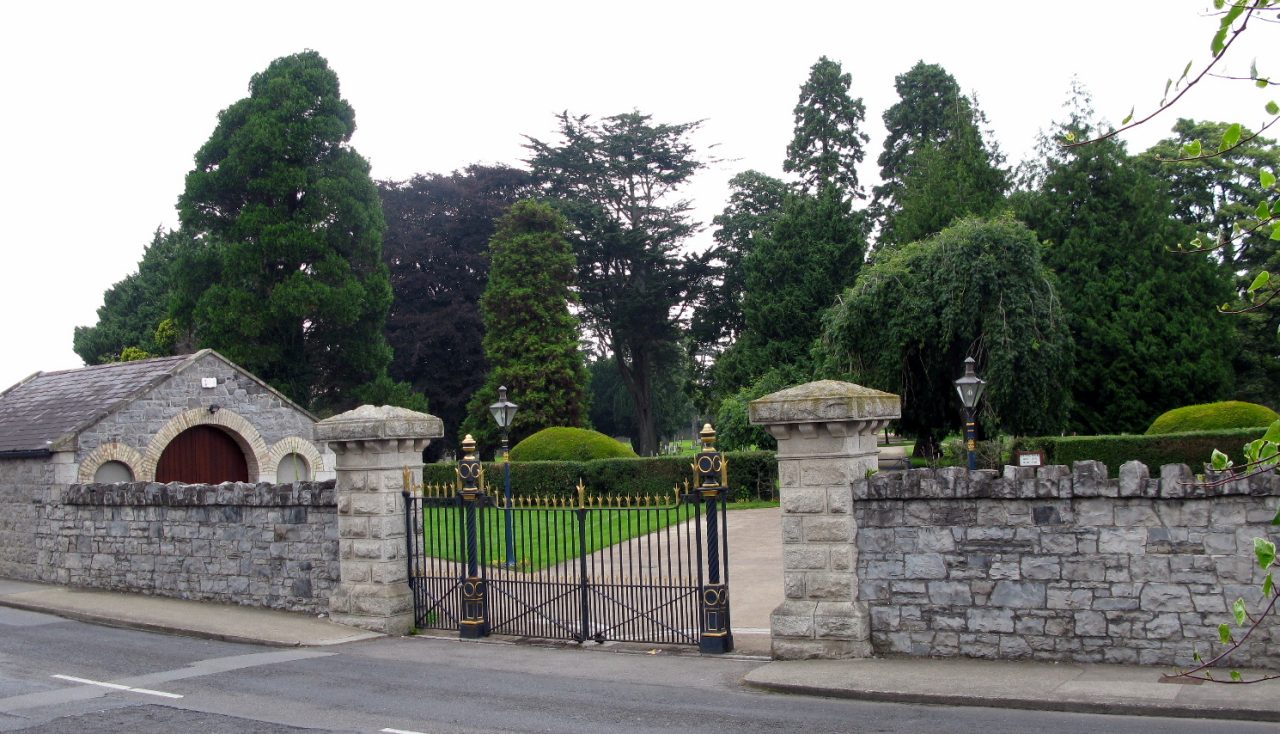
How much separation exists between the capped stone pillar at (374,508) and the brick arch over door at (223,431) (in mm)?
8277

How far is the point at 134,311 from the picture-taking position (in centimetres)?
5369

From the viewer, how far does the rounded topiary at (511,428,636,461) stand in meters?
28.9

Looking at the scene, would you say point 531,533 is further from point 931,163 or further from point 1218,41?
point 931,163

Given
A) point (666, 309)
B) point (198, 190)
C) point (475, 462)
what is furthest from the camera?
→ point (666, 309)

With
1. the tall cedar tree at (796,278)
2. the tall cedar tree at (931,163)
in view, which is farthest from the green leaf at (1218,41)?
the tall cedar tree at (796,278)

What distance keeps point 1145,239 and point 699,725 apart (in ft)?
99.2

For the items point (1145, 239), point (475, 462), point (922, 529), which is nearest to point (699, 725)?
point (922, 529)

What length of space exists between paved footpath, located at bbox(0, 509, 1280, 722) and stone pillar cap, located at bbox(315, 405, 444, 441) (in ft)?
7.81

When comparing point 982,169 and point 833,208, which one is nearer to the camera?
point 982,169

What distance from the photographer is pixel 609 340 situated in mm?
52219

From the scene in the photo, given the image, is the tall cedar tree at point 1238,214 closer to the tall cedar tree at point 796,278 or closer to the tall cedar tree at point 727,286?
the tall cedar tree at point 796,278

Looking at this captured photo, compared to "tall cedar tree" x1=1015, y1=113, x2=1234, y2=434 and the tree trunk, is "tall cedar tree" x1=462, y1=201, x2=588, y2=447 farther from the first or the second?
"tall cedar tree" x1=1015, y1=113, x2=1234, y2=434

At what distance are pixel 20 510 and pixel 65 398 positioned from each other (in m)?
2.78

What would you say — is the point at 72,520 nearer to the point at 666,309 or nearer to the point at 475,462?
the point at 475,462
